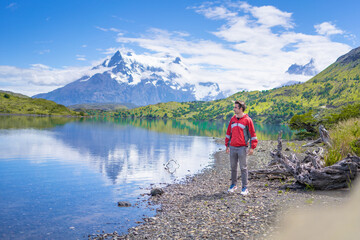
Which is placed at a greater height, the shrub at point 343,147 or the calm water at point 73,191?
the shrub at point 343,147

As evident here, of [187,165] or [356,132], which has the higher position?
[356,132]

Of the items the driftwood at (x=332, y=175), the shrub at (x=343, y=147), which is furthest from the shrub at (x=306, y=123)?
the driftwood at (x=332, y=175)

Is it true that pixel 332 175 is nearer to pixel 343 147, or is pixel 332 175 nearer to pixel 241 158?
pixel 343 147

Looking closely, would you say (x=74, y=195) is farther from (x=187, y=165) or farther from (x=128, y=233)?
(x=187, y=165)

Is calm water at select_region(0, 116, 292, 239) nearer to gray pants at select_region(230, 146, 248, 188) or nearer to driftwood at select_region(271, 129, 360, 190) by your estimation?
gray pants at select_region(230, 146, 248, 188)

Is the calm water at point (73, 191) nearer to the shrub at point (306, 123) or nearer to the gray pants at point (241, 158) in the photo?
the gray pants at point (241, 158)

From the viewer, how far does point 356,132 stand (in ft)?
72.0

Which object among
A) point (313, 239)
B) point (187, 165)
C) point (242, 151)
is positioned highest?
point (242, 151)

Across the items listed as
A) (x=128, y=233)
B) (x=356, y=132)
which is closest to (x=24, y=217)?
(x=128, y=233)

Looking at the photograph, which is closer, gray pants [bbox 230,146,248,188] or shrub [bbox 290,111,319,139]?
gray pants [bbox 230,146,248,188]

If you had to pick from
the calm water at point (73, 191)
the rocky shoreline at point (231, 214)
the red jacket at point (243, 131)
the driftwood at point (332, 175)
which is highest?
the red jacket at point (243, 131)

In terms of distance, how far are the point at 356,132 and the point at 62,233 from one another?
853 inches

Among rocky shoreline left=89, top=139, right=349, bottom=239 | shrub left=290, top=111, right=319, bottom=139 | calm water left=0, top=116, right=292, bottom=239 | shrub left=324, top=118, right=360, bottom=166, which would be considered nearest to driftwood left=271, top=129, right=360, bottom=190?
rocky shoreline left=89, top=139, right=349, bottom=239

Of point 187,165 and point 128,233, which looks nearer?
point 128,233
